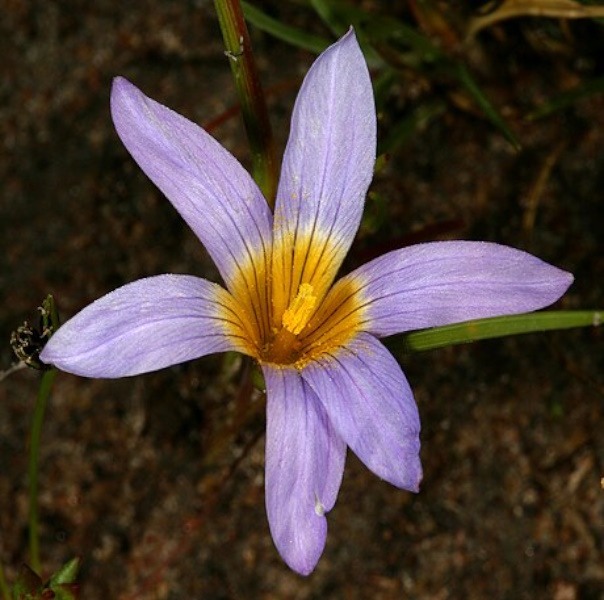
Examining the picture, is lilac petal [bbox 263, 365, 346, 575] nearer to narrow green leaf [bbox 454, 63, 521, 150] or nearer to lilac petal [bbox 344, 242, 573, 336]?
lilac petal [bbox 344, 242, 573, 336]

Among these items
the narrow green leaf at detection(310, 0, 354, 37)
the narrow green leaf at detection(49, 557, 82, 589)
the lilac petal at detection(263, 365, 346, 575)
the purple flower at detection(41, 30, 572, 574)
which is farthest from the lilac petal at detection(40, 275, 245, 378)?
the narrow green leaf at detection(310, 0, 354, 37)

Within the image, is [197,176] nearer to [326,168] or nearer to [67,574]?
[326,168]

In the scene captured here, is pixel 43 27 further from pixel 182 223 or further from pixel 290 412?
pixel 290 412

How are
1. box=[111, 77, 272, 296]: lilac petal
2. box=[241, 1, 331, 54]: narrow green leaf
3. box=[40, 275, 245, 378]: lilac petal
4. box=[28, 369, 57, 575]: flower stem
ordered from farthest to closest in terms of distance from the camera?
box=[241, 1, 331, 54]: narrow green leaf
box=[28, 369, 57, 575]: flower stem
box=[111, 77, 272, 296]: lilac petal
box=[40, 275, 245, 378]: lilac petal

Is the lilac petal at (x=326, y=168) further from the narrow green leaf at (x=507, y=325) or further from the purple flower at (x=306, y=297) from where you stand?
the narrow green leaf at (x=507, y=325)

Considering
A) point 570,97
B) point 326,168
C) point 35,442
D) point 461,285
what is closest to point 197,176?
point 326,168
